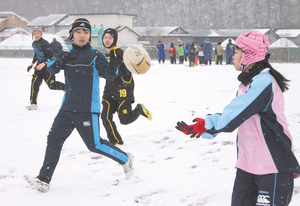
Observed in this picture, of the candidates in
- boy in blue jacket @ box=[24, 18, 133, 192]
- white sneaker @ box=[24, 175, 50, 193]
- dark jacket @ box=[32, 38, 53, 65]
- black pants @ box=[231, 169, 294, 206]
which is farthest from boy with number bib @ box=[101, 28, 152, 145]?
dark jacket @ box=[32, 38, 53, 65]

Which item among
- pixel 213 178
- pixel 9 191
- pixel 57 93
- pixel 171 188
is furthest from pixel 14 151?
pixel 57 93

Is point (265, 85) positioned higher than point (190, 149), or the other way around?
point (265, 85)

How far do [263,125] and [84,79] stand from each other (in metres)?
2.18

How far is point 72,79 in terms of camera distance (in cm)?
391

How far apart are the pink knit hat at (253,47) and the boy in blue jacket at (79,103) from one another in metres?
1.69

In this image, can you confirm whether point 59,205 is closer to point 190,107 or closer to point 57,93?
point 190,107

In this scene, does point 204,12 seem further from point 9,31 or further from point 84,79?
point 84,79

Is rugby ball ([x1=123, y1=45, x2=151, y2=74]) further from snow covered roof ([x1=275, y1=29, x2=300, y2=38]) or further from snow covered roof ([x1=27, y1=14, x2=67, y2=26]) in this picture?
snow covered roof ([x1=275, y1=29, x2=300, y2=38])

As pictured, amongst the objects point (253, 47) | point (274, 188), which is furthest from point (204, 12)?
point (274, 188)

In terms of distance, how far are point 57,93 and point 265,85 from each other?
1049 cm

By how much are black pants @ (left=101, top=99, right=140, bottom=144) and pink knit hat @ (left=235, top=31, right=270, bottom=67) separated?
3.20 metres

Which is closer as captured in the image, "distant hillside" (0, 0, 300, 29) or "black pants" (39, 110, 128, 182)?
"black pants" (39, 110, 128, 182)

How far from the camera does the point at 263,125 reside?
8.04ft

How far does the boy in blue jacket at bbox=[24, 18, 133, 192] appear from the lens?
385 cm
